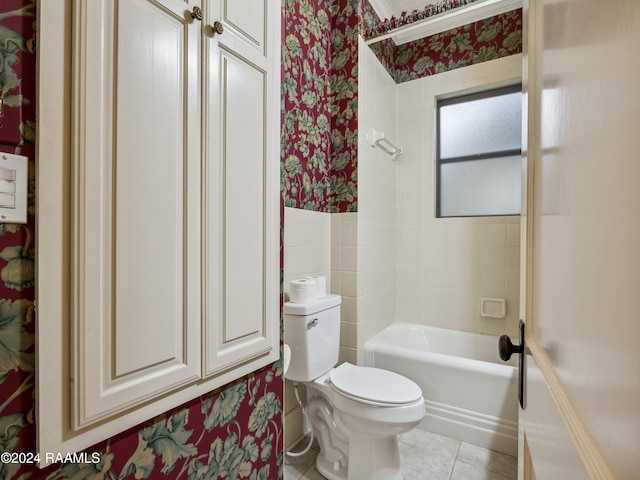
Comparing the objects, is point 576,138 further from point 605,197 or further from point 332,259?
point 332,259

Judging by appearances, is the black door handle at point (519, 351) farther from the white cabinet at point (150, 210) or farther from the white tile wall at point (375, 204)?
the white tile wall at point (375, 204)

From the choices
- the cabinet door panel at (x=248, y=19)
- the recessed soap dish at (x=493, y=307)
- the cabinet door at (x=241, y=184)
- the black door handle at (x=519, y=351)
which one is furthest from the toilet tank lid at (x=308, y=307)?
the recessed soap dish at (x=493, y=307)

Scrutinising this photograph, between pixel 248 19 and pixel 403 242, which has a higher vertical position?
pixel 248 19

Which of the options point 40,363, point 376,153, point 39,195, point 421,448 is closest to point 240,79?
point 39,195

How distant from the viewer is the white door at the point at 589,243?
23cm

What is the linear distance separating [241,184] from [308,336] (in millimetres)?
928

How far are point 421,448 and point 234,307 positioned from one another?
1.57 m

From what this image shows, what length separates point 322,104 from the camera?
201cm

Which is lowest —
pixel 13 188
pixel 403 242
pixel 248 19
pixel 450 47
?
pixel 403 242

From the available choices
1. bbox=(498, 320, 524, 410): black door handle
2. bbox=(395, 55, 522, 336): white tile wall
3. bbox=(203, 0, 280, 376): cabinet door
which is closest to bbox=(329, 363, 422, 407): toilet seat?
bbox=(203, 0, 280, 376): cabinet door

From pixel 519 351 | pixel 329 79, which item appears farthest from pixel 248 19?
pixel 329 79

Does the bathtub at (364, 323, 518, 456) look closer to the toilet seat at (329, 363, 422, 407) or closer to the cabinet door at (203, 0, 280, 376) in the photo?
the toilet seat at (329, 363, 422, 407)

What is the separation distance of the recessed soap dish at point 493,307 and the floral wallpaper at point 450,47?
1.79 meters

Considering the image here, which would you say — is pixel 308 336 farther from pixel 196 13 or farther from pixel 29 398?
pixel 196 13
